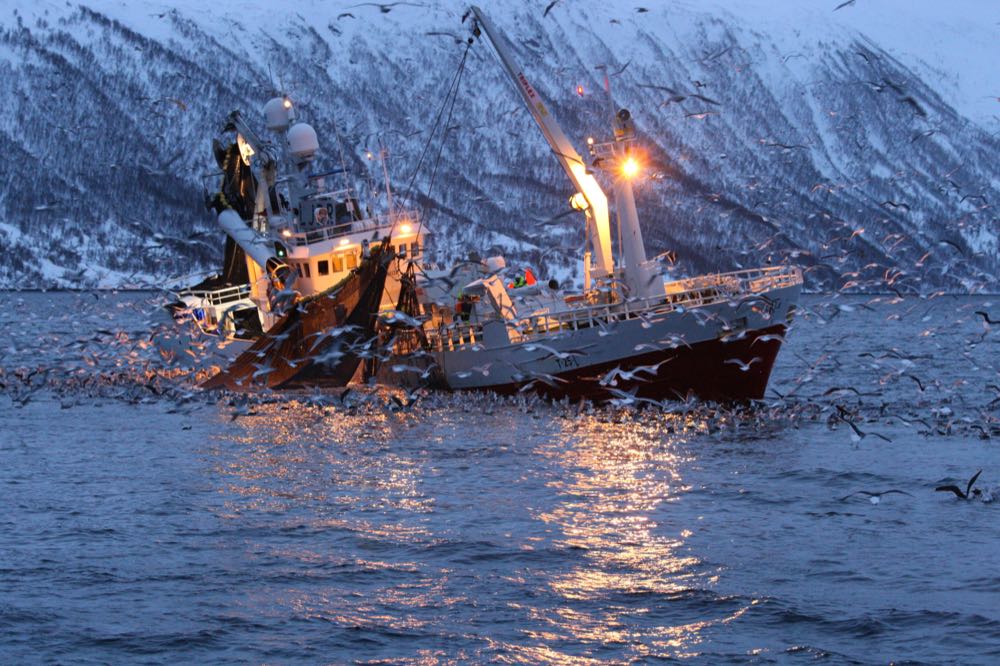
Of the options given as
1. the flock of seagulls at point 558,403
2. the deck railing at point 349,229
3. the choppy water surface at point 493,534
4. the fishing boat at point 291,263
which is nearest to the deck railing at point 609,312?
the flock of seagulls at point 558,403

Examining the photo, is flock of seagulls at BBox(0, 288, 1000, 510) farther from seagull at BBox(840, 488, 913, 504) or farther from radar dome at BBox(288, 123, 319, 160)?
radar dome at BBox(288, 123, 319, 160)

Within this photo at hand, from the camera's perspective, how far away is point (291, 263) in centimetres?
6062

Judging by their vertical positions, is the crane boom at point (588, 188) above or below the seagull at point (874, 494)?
above

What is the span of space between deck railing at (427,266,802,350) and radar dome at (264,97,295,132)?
17420 millimetres

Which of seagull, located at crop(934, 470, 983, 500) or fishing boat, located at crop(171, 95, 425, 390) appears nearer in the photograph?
seagull, located at crop(934, 470, 983, 500)

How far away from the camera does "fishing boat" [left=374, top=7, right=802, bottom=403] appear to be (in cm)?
5169

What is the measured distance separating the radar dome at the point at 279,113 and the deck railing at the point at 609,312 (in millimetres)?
17420

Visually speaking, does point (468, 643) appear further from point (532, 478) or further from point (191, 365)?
point (191, 365)

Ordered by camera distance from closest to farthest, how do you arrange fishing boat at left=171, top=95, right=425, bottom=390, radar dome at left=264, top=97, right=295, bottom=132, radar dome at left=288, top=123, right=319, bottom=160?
fishing boat at left=171, top=95, right=425, bottom=390 < radar dome at left=288, top=123, right=319, bottom=160 < radar dome at left=264, top=97, right=295, bottom=132

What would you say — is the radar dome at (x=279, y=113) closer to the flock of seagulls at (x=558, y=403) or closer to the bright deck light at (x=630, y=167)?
the flock of seagulls at (x=558, y=403)

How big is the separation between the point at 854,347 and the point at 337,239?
49.9 meters

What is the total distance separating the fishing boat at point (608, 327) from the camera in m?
51.7

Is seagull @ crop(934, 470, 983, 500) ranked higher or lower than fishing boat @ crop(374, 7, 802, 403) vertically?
lower

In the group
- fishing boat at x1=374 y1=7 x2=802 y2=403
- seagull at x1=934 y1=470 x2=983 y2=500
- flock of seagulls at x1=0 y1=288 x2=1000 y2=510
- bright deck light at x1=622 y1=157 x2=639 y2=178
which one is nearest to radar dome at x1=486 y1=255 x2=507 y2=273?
fishing boat at x1=374 y1=7 x2=802 y2=403
